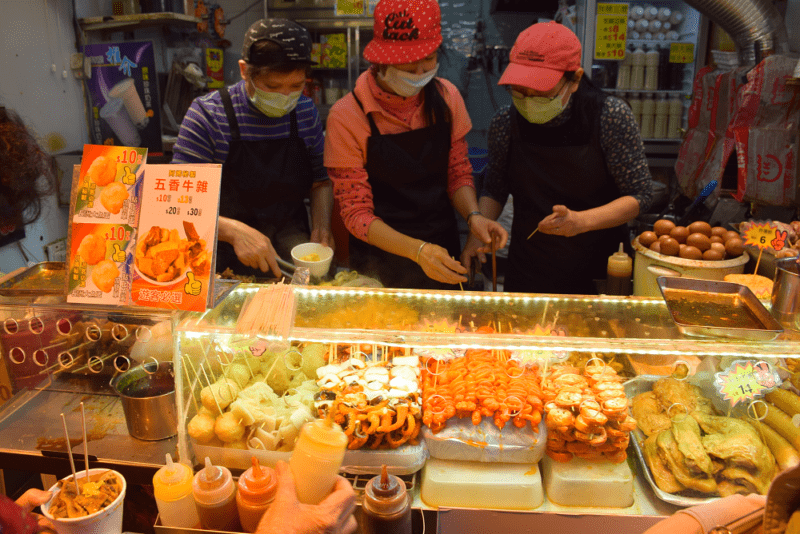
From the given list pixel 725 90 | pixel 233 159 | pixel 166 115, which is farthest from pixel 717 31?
pixel 166 115

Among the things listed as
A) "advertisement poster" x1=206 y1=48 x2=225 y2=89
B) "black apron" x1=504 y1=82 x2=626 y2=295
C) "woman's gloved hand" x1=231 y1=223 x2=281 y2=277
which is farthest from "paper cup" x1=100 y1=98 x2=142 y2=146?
"black apron" x1=504 y1=82 x2=626 y2=295

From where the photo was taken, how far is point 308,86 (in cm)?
607

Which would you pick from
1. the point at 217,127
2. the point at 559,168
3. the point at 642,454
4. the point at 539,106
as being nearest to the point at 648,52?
the point at 559,168

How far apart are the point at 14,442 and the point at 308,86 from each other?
5013 mm

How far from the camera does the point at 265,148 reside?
2914 millimetres

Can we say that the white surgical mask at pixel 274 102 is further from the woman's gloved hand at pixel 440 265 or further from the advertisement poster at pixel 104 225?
the advertisement poster at pixel 104 225

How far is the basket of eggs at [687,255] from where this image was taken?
2.22 m

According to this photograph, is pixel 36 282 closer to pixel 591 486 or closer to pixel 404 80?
pixel 404 80

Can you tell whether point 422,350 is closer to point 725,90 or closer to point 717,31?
point 725,90

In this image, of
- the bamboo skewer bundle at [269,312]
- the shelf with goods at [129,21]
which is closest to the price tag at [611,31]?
the shelf with goods at [129,21]

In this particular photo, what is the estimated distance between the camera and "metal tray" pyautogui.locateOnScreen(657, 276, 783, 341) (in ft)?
5.04

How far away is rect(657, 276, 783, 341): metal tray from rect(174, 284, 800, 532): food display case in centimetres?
2

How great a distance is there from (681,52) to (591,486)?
519 centimetres

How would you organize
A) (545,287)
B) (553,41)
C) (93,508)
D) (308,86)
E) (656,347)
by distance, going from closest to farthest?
(93,508) < (656,347) < (553,41) < (545,287) < (308,86)
